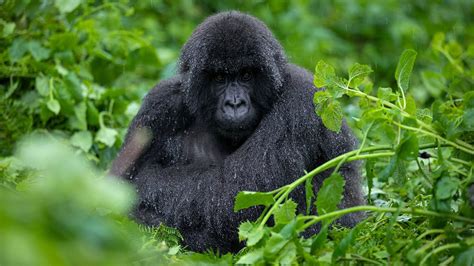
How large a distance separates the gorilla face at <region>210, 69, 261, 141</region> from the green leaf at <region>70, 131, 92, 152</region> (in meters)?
1.32

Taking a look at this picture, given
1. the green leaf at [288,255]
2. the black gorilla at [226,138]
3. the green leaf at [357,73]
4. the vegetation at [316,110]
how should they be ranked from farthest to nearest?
the black gorilla at [226,138] → the green leaf at [357,73] → the green leaf at [288,255] → the vegetation at [316,110]

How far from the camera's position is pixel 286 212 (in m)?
2.48

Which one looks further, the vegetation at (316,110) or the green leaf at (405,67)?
the green leaf at (405,67)

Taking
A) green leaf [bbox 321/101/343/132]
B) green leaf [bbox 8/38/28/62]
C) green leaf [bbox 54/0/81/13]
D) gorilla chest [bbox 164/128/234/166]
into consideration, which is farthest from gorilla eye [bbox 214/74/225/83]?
green leaf [bbox 8/38/28/62]

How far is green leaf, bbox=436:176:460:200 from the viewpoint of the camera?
231 cm

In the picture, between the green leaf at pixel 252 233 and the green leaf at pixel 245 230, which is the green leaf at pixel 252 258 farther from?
the green leaf at pixel 245 230

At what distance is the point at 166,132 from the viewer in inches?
165

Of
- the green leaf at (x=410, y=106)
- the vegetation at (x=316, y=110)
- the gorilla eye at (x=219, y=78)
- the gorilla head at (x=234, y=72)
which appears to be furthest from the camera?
the gorilla eye at (x=219, y=78)

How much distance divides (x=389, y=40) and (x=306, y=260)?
7.82 m

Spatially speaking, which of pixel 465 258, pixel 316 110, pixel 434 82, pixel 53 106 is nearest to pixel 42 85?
pixel 53 106

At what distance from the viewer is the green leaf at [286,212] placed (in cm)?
247

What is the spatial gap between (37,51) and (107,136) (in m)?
0.85

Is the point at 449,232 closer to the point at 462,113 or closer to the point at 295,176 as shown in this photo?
the point at 462,113

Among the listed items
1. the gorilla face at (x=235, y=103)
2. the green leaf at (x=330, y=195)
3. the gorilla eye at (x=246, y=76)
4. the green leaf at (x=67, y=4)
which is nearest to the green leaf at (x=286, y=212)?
the green leaf at (x=330, y=195)
